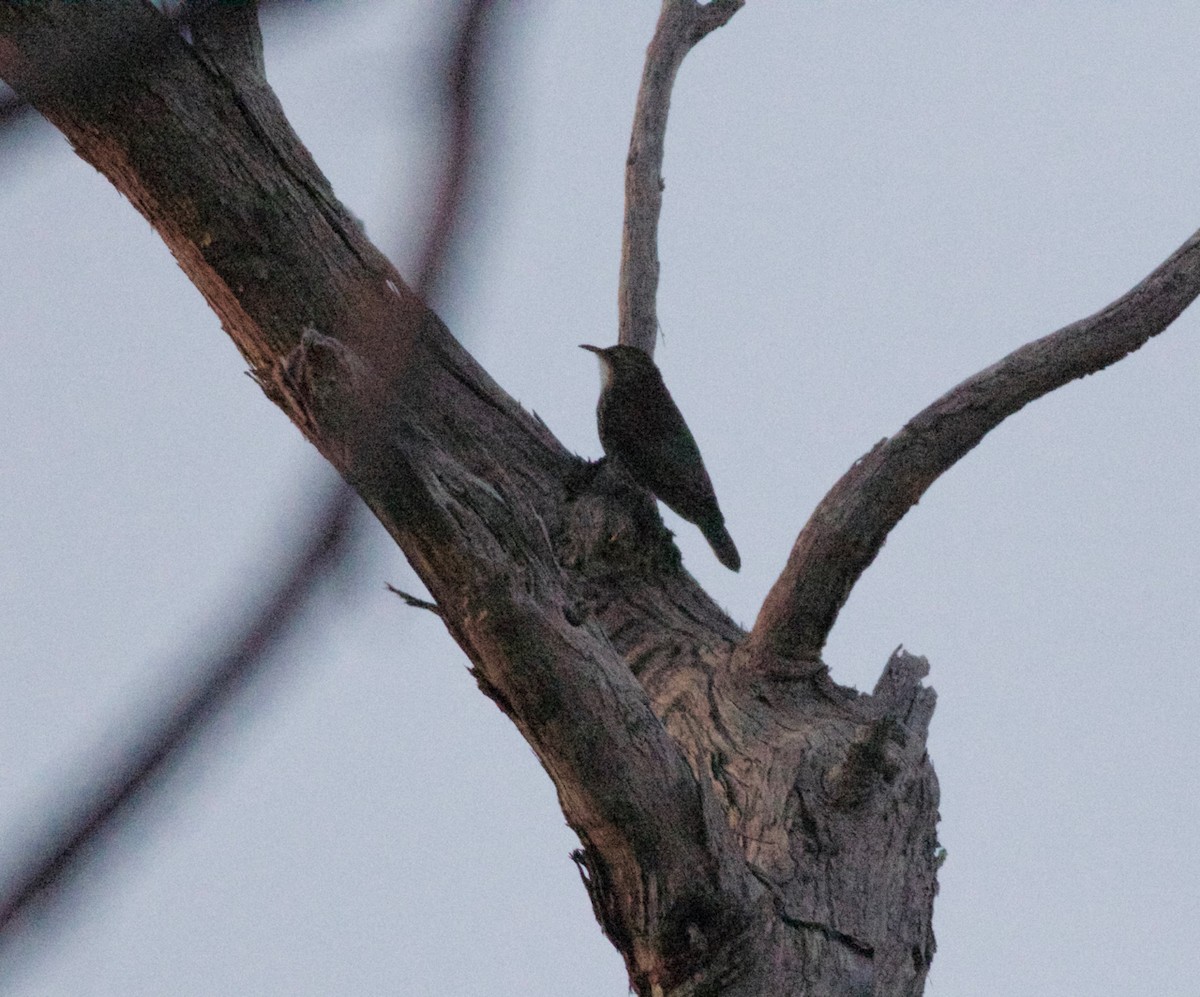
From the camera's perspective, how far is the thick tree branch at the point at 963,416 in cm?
385

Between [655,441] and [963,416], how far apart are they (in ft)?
7.36

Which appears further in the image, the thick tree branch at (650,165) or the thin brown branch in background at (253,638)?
the thick tree branch at (650,165)

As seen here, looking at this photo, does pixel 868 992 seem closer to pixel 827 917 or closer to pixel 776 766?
pixel 827 917

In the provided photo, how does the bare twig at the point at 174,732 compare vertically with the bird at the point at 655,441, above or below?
below

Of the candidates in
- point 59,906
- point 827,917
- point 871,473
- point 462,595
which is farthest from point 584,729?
point 59,906

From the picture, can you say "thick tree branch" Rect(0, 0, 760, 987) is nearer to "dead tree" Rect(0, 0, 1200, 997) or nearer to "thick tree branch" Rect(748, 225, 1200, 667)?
"dead tree" Rect(0, 0, 1200, 997)

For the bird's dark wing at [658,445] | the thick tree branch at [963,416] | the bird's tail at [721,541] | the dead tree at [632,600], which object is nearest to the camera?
the dead tree at [632,600]

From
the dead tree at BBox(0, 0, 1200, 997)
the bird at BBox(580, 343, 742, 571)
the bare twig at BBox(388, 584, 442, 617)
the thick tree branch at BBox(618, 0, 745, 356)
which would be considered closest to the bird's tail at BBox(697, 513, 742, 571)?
the bird at BBox(580, 343, 742, 571)

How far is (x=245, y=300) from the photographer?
3.69 meters

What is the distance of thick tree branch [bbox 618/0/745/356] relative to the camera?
17.8 feet

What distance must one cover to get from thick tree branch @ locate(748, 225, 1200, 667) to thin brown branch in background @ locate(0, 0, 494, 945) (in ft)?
10.3

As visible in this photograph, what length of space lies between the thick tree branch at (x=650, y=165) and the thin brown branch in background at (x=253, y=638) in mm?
4596

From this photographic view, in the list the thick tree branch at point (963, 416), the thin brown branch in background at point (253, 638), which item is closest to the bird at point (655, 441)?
the thick tree branch at point (963, 416)

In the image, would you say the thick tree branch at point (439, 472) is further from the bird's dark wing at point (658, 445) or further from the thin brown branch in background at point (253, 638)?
the bird's dark wing at point (658, 445)
